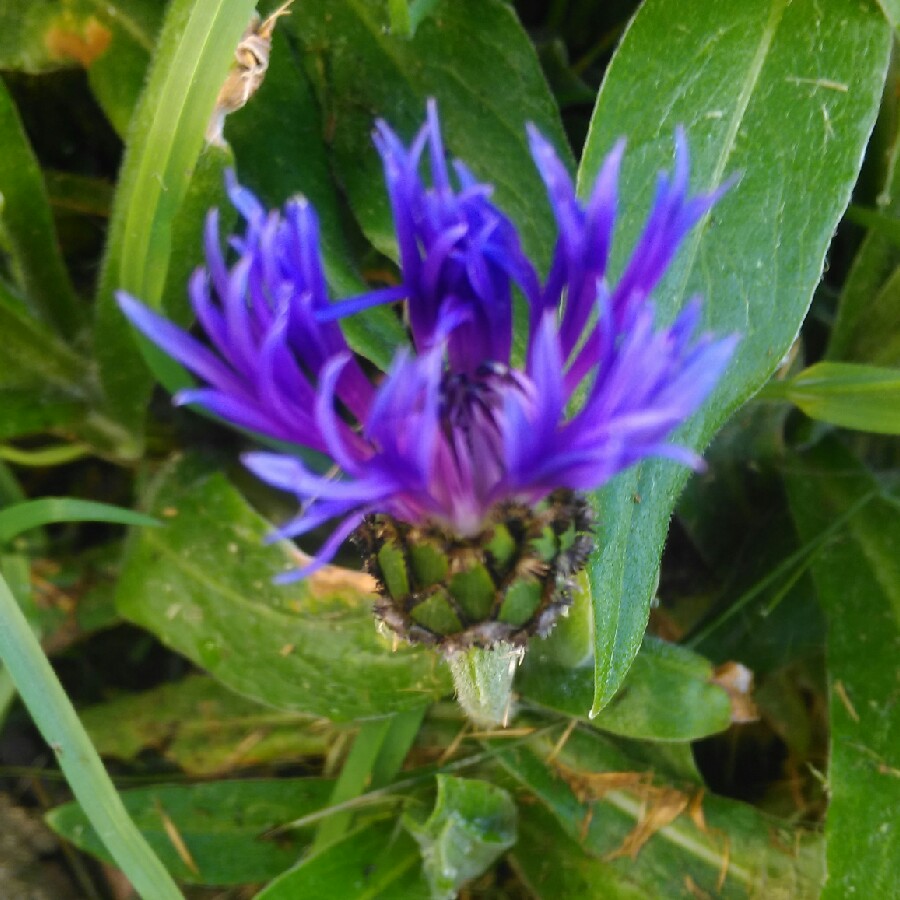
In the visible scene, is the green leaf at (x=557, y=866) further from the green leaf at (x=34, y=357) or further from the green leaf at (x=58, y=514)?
the green leaf at (x=34, y=357)

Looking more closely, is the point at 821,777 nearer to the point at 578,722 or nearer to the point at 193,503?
the point at 578,722

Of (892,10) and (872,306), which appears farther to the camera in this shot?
(872,306)

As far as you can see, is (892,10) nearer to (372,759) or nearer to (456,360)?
(456,360)

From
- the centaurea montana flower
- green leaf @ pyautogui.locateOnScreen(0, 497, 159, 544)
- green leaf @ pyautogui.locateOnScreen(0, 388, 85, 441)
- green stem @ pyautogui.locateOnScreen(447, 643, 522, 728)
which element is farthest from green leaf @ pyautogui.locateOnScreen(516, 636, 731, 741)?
green leaf @ pyautogui.locateOnScreen(0, 388, 85, 441)

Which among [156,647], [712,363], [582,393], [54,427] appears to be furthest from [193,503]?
[712,363]

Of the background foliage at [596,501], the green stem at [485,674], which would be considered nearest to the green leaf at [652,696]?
the background foliage at [596,501]

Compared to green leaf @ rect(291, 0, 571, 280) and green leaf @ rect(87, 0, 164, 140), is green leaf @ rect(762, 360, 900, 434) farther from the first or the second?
green leaf @ rect(87, 0, 164, 140)

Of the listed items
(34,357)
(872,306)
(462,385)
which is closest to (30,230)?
(34,357)
